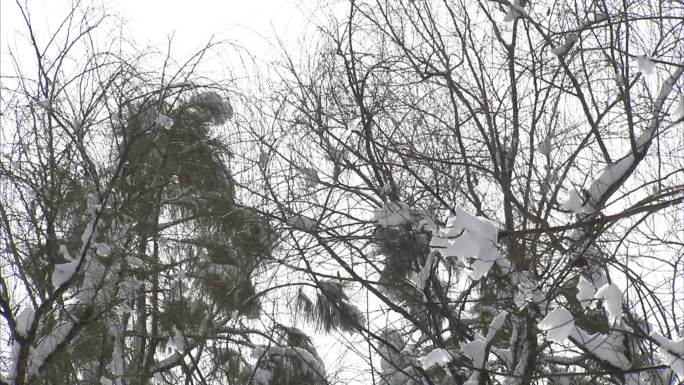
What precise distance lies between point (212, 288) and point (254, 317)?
79 centimetres

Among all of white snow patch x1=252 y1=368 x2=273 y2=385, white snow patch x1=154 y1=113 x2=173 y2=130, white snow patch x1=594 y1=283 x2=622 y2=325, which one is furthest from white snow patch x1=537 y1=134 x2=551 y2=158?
white snow patch x1=252 y1=368 x2=273 y2=385

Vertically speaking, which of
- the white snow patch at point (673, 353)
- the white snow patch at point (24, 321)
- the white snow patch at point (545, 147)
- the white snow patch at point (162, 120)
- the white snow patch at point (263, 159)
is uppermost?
the white snow patch at point (162, 120)

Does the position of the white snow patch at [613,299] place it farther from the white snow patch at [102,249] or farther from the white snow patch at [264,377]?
the white snow patch at [264,377]

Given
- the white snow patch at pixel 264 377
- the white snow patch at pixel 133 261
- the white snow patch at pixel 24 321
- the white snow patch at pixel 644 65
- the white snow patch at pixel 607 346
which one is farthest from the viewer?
the white snow patch at pixel 264 377

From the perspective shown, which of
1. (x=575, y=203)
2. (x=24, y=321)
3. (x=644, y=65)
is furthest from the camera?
(x=24, y=321)

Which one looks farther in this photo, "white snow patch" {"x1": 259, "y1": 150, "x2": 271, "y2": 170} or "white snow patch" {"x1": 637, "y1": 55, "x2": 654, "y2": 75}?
"white snow patch" {"x1": 259, "y1": 150, "x2": 271, "y2": 170}

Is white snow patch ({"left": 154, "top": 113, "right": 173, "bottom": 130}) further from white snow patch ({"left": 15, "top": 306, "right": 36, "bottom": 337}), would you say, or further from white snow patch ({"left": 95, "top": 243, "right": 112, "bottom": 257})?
white snow patch ({"left": 15, "top": 306, "right": 36, "bottom": 337})

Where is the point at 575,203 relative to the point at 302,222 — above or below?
below

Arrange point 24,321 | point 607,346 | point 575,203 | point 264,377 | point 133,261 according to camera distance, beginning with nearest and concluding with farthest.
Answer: point 575,203 < point 607,346 < point 24,321 < point 133,261 < point 264,377

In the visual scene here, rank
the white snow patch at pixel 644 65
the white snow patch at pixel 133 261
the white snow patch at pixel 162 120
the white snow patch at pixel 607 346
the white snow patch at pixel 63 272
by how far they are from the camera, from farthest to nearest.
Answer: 1. the white snow patch at pixel 133 261
2. the white snow patch at pixel 162 120
3. the white snow patch at pixel 63 272
4. the white snow patch at pixel 607 346
5. the white snow patch at pixel 644 65

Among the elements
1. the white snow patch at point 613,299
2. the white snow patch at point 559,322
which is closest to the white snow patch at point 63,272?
the white snow patch at point 559,322

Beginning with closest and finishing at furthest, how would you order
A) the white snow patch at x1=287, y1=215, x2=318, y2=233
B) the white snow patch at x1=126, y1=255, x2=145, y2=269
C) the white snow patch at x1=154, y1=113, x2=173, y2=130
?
the white snow patch at x1=287, y1=215, x2=318, y2=233
the white snow patch at x1=154, y1=113, x2=173, y2=130
the white snow patch at x1=126, y1=255, x2=145, y2=269

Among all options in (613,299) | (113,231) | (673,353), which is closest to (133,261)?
(113,231)

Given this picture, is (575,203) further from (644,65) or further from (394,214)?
(394,214)
